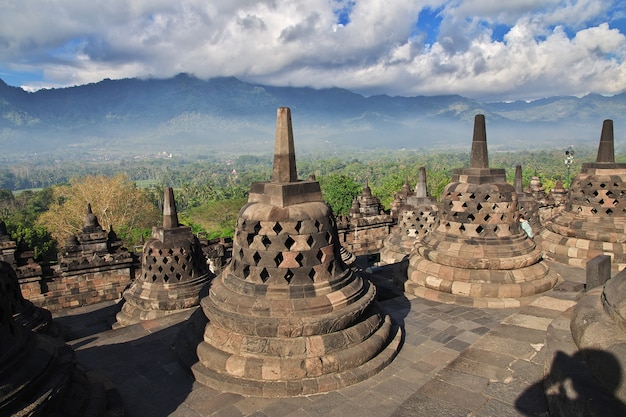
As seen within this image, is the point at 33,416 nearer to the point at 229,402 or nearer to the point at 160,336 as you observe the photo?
the point at 229,402

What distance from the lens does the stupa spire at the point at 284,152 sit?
578 centimetres

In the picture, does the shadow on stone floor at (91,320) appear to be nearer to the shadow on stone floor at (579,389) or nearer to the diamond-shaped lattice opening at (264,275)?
the diamond-shaped lattice opening at (264,275)

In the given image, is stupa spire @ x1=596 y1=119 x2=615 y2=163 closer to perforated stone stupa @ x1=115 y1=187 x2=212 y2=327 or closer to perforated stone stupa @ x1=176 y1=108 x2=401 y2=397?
perforated stone stupa @ x1=176 y1=108 x2=401 y2=397

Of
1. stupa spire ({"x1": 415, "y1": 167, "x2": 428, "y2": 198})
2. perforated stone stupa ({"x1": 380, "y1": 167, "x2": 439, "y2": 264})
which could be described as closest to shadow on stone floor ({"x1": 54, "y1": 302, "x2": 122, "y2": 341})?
perforated stone stupa ({"x1": 380, "y1": 167, "x2": 439, "y2": 264})

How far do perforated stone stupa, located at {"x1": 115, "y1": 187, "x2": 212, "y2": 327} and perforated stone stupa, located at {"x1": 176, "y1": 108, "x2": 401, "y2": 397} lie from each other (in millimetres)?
5143

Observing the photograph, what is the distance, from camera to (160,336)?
22.5 feet

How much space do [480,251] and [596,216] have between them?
13.7 ft

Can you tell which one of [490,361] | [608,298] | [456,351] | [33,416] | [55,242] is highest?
[608,298]

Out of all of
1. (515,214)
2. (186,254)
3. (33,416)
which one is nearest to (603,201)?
(515,214)

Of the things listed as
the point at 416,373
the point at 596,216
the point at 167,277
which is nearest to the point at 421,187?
the point at 596,216

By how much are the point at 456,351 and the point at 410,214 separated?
33.2 feet

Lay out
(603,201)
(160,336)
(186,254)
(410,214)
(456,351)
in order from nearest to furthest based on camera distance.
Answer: (456,351), (160,336), (603,201), (186,254), (410,214)

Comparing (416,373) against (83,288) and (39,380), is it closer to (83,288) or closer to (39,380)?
(39,380)

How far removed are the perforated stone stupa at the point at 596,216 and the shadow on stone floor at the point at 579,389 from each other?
283 inches
